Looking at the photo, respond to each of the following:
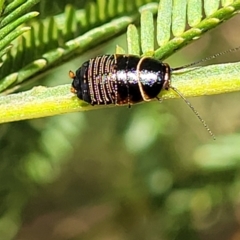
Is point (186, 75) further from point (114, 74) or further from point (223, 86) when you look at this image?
point (114, 74)

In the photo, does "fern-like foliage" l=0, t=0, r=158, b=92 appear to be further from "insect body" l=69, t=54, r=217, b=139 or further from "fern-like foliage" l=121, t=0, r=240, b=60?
"fern-like foliage" l=121, t=0, r=240, b=60

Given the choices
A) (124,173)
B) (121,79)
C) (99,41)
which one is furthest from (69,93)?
(124,173)

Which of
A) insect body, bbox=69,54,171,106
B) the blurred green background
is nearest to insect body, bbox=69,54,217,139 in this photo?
insect body, bbox=69,54,171,106

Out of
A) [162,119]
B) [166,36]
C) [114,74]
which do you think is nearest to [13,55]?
[114,74]

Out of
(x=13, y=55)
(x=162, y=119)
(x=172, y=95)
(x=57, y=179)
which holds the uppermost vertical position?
(x=13, y=55)

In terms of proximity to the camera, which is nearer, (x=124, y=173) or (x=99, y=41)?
(x=99, y=41)

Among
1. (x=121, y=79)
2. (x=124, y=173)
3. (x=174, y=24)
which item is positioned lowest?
(x=124, y=173)

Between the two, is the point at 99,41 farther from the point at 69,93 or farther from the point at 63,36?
the point at 69,93
